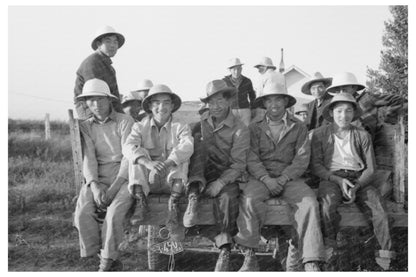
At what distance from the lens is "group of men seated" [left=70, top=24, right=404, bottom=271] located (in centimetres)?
414

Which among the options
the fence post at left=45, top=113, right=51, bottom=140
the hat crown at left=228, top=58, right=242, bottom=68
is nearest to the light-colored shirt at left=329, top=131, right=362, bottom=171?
the hat crown at left=228, top=58, right=242, bottom=68

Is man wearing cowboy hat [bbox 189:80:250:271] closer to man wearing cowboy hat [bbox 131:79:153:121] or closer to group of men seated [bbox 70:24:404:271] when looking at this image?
group of men seated [bbox 70:24:404:271]

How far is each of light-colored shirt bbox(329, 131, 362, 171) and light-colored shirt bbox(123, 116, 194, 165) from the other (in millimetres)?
1606

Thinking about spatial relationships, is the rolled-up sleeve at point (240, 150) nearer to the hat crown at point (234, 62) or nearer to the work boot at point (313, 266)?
the work boot at point (313, 266)

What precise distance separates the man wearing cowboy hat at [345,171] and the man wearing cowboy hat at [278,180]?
0.17 meters

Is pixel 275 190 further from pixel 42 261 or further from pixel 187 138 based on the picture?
pixel 42 261

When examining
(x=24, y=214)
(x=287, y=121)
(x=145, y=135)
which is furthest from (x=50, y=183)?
(x=287, y=121)

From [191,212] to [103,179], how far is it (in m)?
1.09

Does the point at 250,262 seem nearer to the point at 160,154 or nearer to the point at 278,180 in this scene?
the point at 278,180

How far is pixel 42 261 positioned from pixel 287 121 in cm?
408

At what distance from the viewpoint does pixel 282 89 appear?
4.77 m

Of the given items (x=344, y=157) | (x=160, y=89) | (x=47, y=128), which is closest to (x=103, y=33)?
(x=160, y=89)

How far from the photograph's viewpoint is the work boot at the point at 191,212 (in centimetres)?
412

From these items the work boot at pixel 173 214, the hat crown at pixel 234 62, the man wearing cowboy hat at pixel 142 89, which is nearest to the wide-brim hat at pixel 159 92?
the work boot at pixel 173 214
